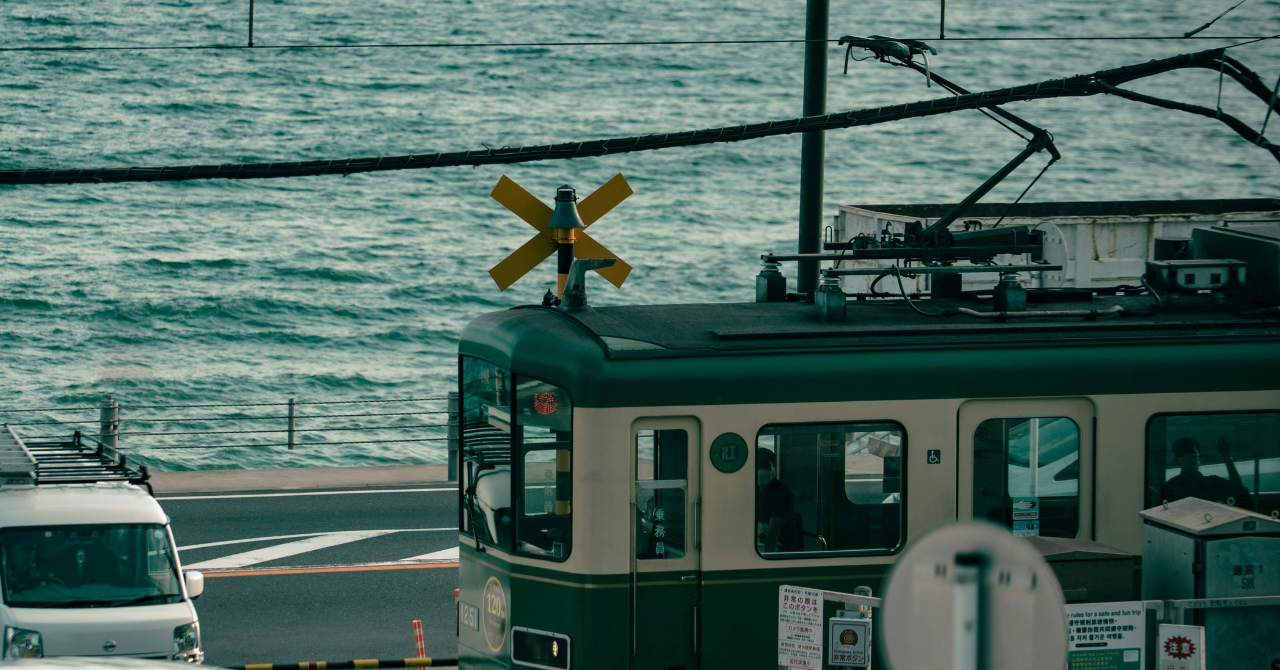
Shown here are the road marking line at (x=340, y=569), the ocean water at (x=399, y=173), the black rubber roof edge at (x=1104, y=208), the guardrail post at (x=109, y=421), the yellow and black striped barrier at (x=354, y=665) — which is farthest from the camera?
the ocean water at (x=399, y=173)

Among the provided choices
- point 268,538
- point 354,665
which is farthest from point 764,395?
point 268,538

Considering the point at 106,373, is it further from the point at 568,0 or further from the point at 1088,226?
the point at 568,0

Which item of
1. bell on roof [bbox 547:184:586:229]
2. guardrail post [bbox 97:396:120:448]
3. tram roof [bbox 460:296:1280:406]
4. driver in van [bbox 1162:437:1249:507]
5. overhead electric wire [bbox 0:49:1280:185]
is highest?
overhead electric wire [bbox 0:49:1280:185]

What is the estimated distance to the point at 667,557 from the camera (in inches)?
331

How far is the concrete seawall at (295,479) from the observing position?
18.6 metres

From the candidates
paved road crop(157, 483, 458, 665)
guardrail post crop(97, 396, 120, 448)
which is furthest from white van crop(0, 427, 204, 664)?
guardrail post crop(97, 396, 120, 448)

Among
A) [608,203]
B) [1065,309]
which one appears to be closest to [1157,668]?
[1065,309]

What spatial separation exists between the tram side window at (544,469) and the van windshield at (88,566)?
346 cm

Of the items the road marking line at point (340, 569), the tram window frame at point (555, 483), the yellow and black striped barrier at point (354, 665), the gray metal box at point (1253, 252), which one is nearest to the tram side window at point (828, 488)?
the tram window frame at point (555, 483)

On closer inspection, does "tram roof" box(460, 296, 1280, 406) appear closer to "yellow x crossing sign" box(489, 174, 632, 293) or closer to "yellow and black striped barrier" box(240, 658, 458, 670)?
"yellow x crossing sign" box(489, 174, 632, 293)

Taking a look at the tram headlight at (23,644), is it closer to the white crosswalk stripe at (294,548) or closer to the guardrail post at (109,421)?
the white crosswalk stripe at (294,548)

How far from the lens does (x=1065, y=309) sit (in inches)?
382

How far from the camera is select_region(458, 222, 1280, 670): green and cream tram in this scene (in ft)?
27.3

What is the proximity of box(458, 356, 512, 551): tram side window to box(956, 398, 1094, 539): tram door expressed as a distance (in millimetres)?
2904
